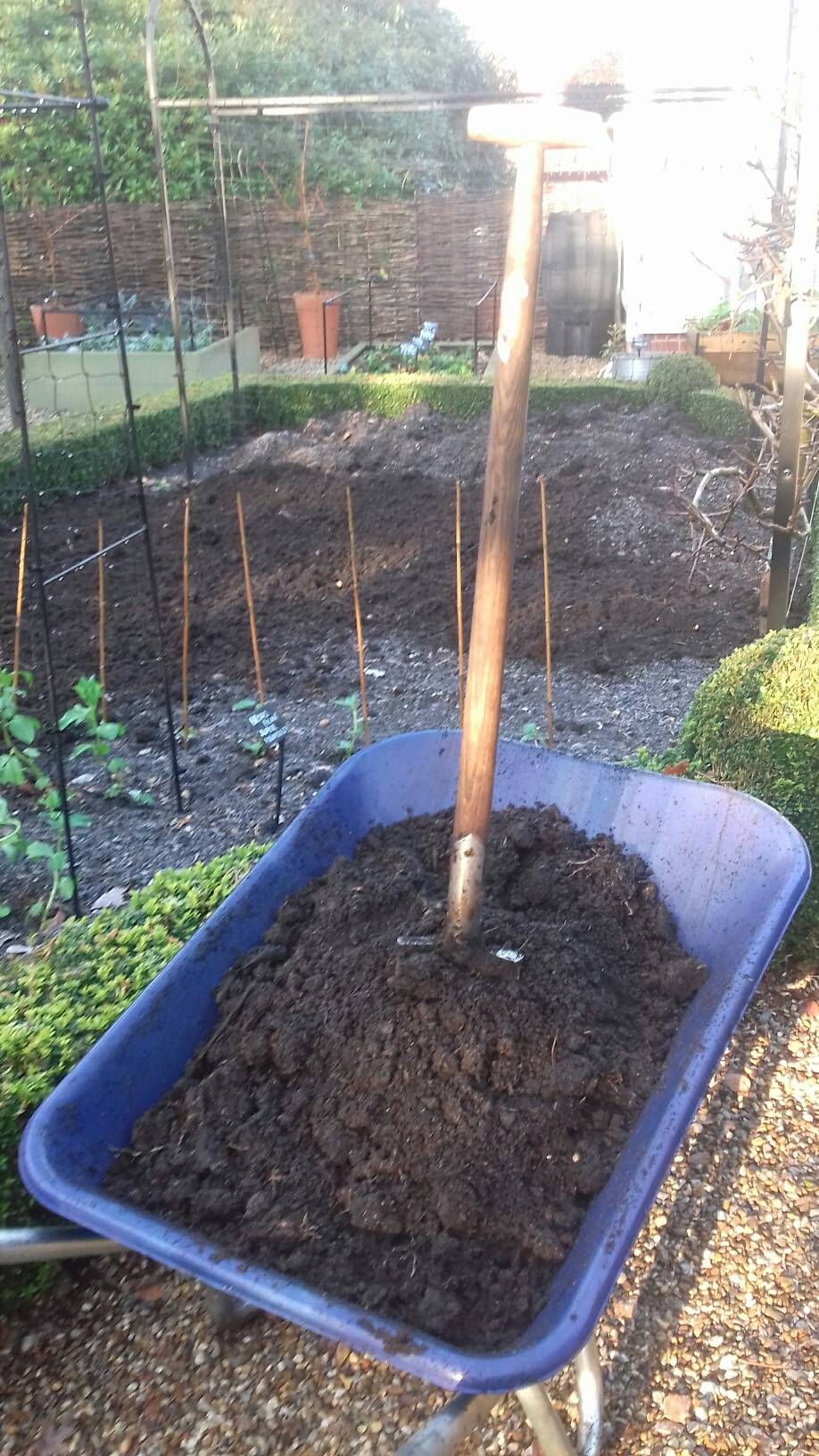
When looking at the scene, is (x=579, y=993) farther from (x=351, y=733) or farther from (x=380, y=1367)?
(x=351, y=733)

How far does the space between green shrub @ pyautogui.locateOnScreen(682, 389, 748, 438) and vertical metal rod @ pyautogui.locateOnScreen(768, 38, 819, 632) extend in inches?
202

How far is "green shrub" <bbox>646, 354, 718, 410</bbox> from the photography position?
9.45 metres

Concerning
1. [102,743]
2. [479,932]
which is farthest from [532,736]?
[479,932]

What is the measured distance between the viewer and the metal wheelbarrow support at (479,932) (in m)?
1.12

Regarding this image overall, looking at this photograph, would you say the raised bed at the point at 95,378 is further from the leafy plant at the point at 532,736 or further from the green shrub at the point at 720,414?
the leafy plant at the point at 532,736

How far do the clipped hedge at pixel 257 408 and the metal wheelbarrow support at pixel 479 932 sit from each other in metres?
6.59

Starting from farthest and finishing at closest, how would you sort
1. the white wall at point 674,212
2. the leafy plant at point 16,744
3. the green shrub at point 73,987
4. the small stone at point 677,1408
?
the white wall at point 674,212 → the leafy plant at point 16,744 → the green shrub at point 73,987 → the small stone at point 677,1408

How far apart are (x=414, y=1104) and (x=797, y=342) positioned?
3.15 m

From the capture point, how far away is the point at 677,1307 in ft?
5.95

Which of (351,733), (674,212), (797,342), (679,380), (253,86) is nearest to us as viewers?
(797,342)

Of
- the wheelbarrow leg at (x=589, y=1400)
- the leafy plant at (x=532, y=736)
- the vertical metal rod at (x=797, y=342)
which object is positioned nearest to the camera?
the wheelbarrow leg at (x=589, y=1400)

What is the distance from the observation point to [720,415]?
8844 millimetres

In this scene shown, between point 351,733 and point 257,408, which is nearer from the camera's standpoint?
point 351,733

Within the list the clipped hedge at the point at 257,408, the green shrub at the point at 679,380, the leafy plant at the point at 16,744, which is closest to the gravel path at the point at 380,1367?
the leafy plant at the point at 16,744
